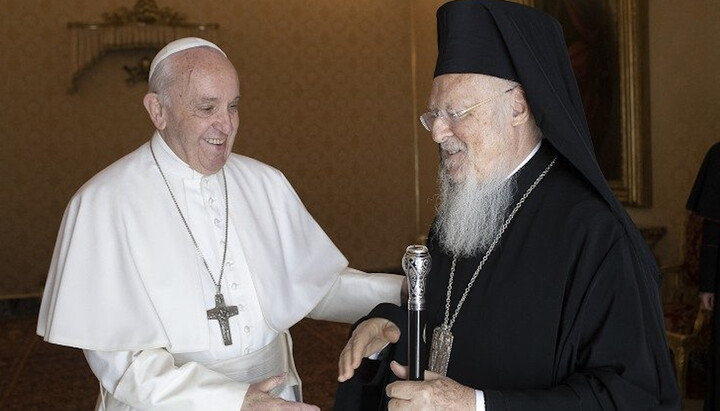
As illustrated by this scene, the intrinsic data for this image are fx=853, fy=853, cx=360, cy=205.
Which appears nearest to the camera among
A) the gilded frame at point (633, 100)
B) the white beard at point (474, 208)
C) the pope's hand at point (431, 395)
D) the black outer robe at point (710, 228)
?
the pope's hand at point (431, 395)

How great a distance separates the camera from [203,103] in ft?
9.23

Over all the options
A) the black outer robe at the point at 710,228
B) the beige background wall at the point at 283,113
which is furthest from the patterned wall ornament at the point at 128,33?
the black outer robe at the point at 710,228

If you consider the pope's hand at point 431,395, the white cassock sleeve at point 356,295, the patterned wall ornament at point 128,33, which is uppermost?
the patterned wall ornament at point 128,33

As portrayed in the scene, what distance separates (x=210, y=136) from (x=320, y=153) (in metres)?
7.79

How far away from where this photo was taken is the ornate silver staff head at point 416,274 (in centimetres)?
182

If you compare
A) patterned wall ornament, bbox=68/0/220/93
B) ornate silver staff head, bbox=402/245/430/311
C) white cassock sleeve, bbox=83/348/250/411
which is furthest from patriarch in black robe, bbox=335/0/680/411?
patterned wall ornament, bbox=68/0/220/93

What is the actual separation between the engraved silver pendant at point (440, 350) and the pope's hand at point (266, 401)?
37 cm

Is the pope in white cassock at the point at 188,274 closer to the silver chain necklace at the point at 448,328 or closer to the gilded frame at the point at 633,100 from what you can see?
the silver chain necklace at the point at 448,328

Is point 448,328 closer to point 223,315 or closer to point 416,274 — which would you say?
point 416,274

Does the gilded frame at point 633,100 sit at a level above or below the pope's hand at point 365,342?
above

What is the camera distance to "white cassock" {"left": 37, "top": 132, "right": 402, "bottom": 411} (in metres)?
2.58

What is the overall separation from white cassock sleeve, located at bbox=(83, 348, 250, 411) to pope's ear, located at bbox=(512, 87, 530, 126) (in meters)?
1.09

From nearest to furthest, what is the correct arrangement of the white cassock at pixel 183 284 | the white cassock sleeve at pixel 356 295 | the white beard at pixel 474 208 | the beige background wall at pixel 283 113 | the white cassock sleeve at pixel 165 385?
the white beard at pixel 474 208
the white cassock sleeve at pixel 165 385
the white cassock at pixel 183 284
the white cassock sleeve at pixel 356 295
the beige background wall at pixel 283 113

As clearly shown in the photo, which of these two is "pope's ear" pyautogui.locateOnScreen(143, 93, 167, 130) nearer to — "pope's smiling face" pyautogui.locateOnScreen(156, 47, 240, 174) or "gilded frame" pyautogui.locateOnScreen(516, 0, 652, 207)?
"pope's smiling face" pyautogui.locateOnScreen(156, 47, 240, 174)
